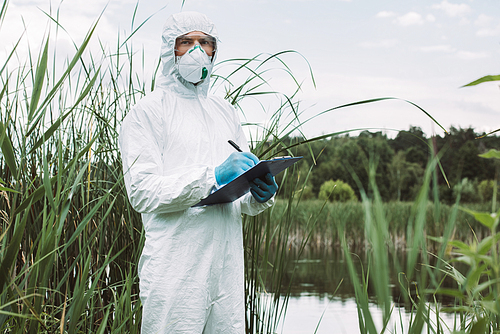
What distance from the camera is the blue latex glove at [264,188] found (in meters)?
1.67

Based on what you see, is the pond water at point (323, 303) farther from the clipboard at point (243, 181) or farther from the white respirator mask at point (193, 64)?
the white respirator mask at point (193, 64)

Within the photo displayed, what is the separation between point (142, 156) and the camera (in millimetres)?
1613

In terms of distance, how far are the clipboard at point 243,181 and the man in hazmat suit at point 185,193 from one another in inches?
1.6

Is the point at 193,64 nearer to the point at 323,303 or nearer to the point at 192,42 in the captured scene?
the point at 192,42

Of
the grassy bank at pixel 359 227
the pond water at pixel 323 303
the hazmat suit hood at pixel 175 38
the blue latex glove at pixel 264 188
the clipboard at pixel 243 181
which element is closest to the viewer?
the clipboard at pixel 243 181

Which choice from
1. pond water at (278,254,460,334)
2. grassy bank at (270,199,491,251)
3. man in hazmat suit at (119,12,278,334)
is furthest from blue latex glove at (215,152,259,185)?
grassy bank at (270,199,491,251)

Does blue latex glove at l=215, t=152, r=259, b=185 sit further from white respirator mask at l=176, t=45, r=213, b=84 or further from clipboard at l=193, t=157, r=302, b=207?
white respirator mask at l=176, t=45, r=213, b=84

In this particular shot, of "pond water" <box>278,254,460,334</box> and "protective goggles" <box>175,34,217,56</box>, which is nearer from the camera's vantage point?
"protective goggles" <box>175,34,217,56</box>

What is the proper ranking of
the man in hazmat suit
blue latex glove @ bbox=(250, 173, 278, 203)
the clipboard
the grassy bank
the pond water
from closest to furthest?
the clipboard, the man in hazmat suit, blue latex glove @ bbox=(250, 173, 278, 203), the pond water, the grassy bank

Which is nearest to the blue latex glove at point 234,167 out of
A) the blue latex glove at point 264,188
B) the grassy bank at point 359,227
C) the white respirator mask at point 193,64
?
the blue latex glove at point 264,188

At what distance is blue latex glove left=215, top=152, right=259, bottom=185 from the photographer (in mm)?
1533

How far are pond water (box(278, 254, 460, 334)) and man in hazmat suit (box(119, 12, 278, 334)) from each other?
66.0 inches

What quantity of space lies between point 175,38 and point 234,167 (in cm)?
63

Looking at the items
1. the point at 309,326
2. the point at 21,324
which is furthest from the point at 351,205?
the point at 21,324
